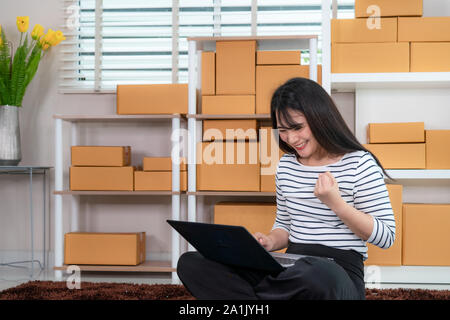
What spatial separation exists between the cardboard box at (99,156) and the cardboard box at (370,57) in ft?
3.68

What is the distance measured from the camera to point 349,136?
1.27 m

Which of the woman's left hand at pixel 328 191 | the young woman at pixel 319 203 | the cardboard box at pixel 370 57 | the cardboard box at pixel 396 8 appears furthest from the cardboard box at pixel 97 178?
the woman's left hand at pixel 328 191

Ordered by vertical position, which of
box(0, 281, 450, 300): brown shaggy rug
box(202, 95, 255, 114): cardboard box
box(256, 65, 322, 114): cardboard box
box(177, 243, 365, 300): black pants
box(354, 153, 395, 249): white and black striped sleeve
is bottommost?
box(0, 281, 450, 300): brown shaggy rug

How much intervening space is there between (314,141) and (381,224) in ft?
0.90

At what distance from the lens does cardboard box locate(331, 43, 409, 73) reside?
229 centimetres

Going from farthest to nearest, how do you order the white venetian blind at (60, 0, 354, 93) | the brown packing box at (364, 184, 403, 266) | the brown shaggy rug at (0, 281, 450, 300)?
the white venetian blind at (60, 0, 354, 93), the brown packing box at (364, 184, 403, 266), the brown shaggy rug at (0, 281, 450, 300)

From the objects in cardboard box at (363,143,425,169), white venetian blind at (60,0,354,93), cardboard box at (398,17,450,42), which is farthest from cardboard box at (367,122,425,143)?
white venetian blind at (60,0,354,93)

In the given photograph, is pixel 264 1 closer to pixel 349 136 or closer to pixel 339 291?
pixel 349 136

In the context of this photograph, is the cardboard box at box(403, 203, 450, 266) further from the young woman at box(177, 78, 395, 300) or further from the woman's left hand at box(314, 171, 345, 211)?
the woman's left hand at box(314, 171, 345, 211)

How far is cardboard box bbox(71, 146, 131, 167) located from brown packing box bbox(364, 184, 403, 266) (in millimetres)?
1279

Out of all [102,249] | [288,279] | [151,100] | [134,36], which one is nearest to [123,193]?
[102,249]

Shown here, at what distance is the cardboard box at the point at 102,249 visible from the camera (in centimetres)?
247

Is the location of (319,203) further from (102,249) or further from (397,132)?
(102,249)

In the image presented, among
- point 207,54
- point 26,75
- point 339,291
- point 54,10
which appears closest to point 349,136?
point 339,291
